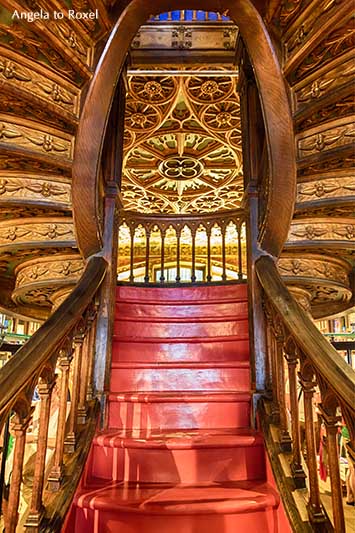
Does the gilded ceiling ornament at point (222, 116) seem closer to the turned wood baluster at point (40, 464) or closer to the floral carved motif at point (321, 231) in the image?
the floral carved motif at point (321, 231)

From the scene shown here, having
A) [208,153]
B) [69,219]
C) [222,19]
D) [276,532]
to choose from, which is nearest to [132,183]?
[208,153]

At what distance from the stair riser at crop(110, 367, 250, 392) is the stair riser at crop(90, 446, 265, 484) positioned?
0.50 meters

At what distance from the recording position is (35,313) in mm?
6129

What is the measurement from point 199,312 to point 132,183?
15.8ft

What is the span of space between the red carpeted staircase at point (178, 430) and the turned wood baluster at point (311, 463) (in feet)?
0.61

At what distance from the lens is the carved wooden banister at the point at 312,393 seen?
1.08m

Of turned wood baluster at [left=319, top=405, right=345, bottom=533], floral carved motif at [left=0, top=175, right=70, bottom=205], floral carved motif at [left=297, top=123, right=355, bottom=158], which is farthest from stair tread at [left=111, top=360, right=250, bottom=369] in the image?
floral carved motif at [left=297, top=123, right=355, bottom=158]

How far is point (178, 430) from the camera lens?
6.18 feet

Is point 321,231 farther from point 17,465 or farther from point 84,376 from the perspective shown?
point 17,465

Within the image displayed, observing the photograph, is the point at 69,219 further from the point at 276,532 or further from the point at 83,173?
the point at 276,532

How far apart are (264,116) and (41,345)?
4.62 feet

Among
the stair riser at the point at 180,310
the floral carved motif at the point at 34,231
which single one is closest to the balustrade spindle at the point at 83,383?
the stair riser at the point at 180,310

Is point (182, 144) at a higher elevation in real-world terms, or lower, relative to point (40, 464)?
higher

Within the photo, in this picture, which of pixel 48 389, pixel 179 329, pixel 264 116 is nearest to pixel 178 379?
pixel 179 329
